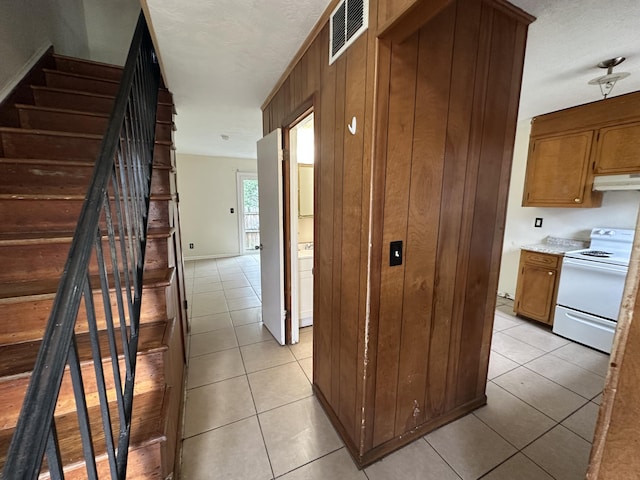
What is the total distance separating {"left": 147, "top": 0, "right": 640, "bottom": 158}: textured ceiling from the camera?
1348 mm

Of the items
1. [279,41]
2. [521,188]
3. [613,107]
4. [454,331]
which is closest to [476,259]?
[454,331]

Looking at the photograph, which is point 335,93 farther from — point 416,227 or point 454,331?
point 454,331

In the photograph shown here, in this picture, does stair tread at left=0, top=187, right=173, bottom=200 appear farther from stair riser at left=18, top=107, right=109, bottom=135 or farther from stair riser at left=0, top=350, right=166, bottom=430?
stair riser at left=0, top=350, right=166, bottom=430

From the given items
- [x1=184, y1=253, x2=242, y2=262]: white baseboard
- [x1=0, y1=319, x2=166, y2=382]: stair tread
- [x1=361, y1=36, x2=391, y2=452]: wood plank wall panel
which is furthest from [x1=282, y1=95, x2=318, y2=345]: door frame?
[x1=184, y1=253, x2=242, y2=262]: white baseboard

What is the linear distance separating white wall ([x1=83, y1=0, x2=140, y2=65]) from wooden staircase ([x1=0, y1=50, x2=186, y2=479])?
1.28 meters

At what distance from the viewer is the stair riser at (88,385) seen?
99 cm

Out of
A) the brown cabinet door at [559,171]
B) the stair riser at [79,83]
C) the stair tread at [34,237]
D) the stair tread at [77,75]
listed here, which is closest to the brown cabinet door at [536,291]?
the brown cabinet door at [559,171]

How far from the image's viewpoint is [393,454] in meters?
1.49

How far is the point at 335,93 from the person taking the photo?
Answer: 4.66 ft

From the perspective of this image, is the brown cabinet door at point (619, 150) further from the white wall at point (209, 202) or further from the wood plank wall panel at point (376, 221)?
the white wall at point (209, 202)

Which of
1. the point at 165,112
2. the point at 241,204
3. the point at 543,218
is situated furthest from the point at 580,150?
the point at 241,204

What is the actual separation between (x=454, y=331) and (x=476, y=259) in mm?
450

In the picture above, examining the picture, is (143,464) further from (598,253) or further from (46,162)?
(598,253)

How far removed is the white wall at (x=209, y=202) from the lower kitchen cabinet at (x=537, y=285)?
5.36m
